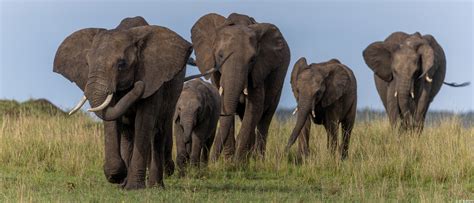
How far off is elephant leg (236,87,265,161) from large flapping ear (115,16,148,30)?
12.5 ft

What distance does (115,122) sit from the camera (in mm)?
11070

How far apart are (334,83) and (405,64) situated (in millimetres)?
4043

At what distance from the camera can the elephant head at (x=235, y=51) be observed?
1535 cm

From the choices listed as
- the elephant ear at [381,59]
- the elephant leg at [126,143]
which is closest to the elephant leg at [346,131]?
the elephant ear at [381,59]

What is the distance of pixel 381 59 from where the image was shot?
21.9 metres

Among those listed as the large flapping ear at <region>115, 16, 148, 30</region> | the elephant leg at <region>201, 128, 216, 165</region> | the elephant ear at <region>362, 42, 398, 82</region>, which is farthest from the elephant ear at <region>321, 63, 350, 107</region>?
the large flapping ear at <region>115, 16, 148, 30</region>

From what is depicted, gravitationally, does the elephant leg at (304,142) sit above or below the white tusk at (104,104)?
below

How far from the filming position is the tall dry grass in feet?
38.0

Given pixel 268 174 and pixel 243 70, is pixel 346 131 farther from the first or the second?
pixel 268 174

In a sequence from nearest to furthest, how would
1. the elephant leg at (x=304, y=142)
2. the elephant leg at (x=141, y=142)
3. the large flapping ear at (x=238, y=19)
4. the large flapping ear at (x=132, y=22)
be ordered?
1. the elephant leg at (x=141, y=142)
2. the large flapping ear at (x=132, y=22)
3. the large flapping ear at (x=238, y=19)
4. the elephant leg at (x=304, y=142)

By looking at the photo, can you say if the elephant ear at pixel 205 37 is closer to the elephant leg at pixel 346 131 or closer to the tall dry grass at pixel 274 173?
the tall dry grass at pixel 274 173

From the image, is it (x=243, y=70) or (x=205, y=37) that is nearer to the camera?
(x=243, y=70)

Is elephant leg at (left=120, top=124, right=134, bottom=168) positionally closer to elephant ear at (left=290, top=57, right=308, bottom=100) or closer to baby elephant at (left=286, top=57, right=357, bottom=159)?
baby elephant at (left=286, top=57, right=357, bottom=159)

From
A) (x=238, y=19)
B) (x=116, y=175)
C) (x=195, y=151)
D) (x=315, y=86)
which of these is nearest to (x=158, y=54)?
(x=116, y=175)
